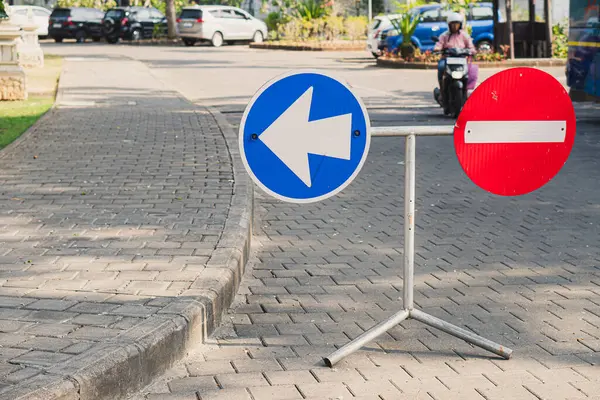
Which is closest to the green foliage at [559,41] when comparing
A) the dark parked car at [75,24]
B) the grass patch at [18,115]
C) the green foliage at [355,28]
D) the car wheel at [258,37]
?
the green foliage at [355,28]

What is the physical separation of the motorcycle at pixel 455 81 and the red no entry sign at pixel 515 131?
11.1 metres

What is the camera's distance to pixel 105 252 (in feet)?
20.4

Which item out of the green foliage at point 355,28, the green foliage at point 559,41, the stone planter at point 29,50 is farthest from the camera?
the green foliage at point 355,28

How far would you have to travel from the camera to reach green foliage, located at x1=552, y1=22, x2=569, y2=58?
99.1ft

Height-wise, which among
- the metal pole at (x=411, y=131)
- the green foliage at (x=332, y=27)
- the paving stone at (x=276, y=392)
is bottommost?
the paving stone at (x=276, y=392)

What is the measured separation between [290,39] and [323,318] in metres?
41.5

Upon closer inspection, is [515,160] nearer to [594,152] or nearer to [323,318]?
[323,318]

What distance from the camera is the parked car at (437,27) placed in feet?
102

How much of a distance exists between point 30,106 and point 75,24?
3746cm

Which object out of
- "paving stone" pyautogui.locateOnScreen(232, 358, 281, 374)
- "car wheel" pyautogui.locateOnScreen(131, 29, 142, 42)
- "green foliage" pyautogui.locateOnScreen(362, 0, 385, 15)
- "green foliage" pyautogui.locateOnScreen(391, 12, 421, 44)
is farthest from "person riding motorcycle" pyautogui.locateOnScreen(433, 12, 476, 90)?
"green foliage" pyautogui.locateOnScreen(362, 0, 385, 15)

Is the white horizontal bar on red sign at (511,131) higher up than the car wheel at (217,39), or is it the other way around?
the car wheel at (217,39)

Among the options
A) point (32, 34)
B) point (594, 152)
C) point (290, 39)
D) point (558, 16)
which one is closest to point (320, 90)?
point (594, 152)

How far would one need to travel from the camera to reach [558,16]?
130 ft

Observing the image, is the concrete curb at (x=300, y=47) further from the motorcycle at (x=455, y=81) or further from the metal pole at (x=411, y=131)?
the metal pole at (x=411, y=131)
